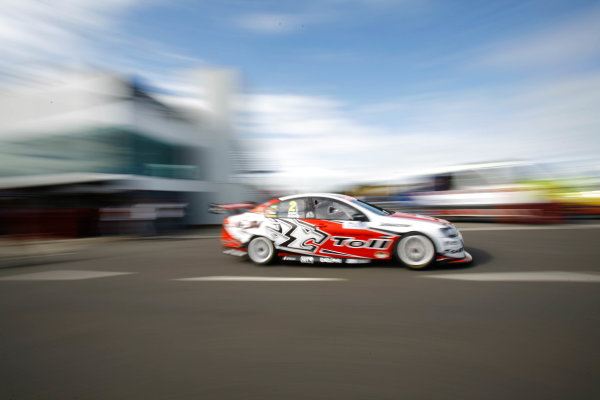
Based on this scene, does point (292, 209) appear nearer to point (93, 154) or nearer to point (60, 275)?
point (60, 275)

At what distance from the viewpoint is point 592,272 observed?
198 inches

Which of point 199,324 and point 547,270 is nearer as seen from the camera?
point 199,324

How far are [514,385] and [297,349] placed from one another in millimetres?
1517

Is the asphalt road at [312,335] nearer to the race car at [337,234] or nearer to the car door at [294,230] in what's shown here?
the race car at [337,234]

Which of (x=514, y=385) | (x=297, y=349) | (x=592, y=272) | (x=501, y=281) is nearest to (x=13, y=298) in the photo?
(x=297, y=349)

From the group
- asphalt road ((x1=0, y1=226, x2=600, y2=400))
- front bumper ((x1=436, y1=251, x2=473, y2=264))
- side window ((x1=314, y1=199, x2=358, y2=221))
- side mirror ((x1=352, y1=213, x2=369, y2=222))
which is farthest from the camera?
side window ((x1=314, y1=199, x2=358, y2=221))

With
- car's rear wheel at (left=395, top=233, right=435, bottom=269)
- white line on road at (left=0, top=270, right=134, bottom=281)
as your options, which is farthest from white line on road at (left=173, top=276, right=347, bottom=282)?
white line on road at (left=0, top=270, right=134, bottom=281)

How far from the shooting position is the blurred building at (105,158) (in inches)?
494

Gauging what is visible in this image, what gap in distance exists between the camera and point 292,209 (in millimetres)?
6266

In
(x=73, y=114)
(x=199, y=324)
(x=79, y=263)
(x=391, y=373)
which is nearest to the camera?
(x=391, y=373)

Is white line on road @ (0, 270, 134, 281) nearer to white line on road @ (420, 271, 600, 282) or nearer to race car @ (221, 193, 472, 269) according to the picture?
race car @ (221, 193, 472, 269)

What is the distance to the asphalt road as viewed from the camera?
2340 millimetres

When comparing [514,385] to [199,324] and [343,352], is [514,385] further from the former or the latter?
[199,324]

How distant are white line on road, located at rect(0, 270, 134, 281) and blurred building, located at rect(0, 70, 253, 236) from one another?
6417mm
